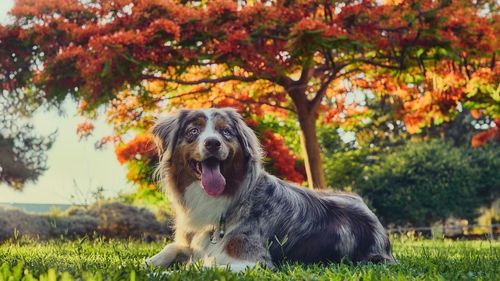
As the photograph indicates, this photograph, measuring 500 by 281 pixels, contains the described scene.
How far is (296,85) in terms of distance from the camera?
1661 cm

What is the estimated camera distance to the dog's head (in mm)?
5656

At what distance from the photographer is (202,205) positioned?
596 cm

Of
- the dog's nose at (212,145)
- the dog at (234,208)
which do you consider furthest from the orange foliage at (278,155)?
the dog's nose at (212,145)

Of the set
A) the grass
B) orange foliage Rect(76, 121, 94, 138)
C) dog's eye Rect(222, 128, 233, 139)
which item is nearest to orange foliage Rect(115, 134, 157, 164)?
orange foliage Rect(76, 121, 94, 138)

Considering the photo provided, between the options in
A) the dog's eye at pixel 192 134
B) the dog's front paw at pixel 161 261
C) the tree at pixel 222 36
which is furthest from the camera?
the tree at pixel 222 36

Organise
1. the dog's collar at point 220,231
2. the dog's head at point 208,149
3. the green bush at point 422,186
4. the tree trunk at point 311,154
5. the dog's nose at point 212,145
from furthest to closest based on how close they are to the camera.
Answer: the green bush at point 422,186
the tree trunk at point 311,154
the dog's collar at point 220,231
the dog's head at point 208,149
the dog's nose at point 212,145

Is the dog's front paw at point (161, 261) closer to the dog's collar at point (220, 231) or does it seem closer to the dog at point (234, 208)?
the dog at point (234, 208)

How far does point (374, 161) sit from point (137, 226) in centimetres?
1912

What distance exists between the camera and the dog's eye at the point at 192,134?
18.9 feet

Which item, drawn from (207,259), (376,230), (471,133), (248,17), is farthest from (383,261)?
(471,133)

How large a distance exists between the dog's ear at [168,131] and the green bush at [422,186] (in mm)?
21270

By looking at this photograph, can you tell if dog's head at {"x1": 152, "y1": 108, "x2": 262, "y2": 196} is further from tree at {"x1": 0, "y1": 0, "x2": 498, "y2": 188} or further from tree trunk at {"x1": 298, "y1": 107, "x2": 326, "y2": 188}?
tree trunk at {"x1": 298, "y1": 107, "x2": 326, "y2": 188}

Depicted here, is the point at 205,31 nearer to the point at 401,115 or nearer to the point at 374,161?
the point at 401,115

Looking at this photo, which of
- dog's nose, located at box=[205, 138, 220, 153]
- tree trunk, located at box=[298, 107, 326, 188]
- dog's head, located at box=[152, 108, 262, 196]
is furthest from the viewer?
tree trunk, located at box=[298, 107, 326, 188]
